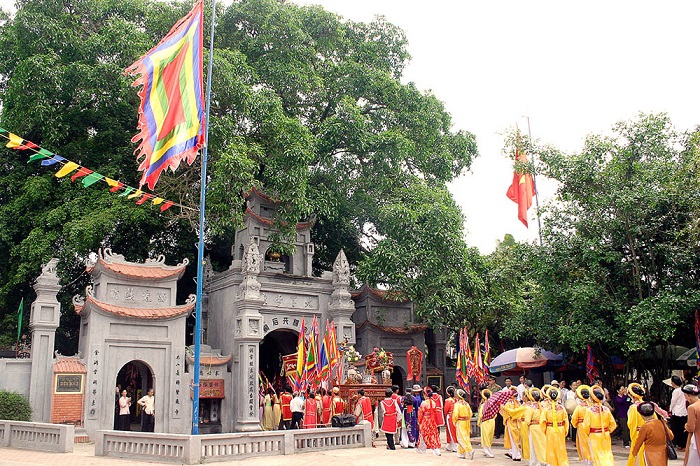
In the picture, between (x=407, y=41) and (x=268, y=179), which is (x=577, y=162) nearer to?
(x=268, y=179)

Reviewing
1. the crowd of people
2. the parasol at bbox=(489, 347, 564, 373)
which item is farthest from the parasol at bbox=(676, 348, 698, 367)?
the parasol at bbox=(489, 347, 564, 373)

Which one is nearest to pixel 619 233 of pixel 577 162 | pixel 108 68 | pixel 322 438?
pixel 577 162

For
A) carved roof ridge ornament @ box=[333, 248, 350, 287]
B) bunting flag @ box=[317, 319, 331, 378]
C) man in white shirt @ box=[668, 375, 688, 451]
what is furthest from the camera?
carved roof ridge ornament @ box=[333, 248, 350, 287]

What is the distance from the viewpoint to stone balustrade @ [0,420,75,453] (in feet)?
50.2

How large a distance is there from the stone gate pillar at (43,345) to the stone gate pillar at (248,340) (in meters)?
6.07

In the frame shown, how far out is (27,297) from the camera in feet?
86.4

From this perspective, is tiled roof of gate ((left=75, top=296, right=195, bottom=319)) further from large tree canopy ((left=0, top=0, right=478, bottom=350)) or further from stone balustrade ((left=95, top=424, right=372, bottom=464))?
stone balustrade ((left=95, top=424, right=372, bottom=464))

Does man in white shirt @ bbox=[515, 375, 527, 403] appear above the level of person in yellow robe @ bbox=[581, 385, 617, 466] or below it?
above

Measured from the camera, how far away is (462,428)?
16484mm

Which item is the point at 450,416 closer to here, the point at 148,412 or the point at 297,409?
the point at 297,409

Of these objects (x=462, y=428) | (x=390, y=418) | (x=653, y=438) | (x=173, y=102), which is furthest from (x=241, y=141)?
(x=653, y=438)

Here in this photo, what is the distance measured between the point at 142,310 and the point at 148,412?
3.23m

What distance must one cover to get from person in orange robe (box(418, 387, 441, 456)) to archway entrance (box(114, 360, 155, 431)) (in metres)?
10.0

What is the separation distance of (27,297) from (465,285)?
674 inches
